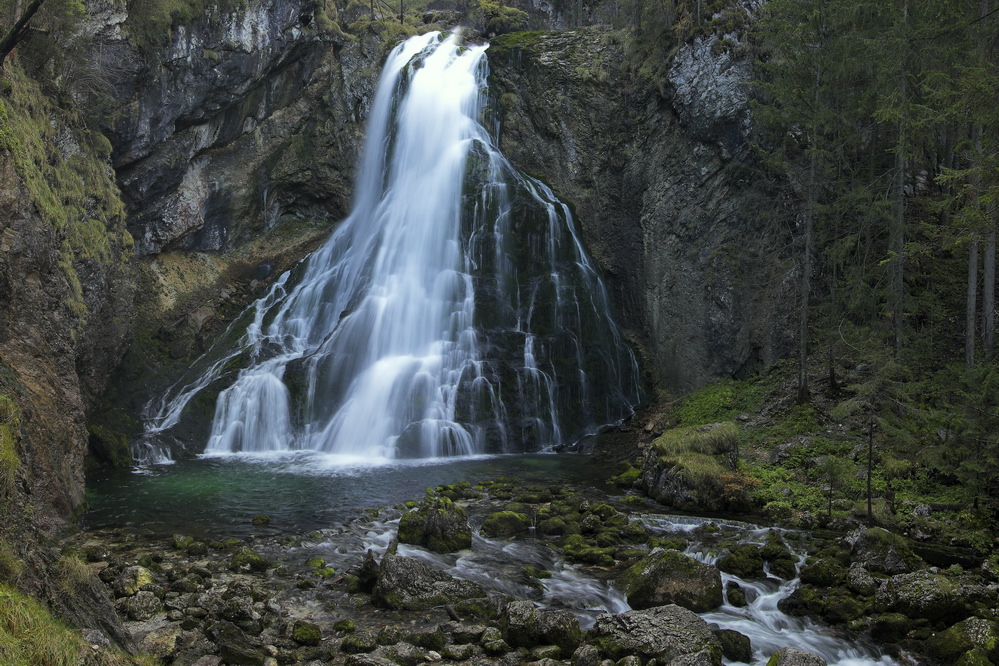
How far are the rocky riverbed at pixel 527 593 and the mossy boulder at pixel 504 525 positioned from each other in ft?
0.08

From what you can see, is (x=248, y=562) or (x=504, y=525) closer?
(x=248, y=562)

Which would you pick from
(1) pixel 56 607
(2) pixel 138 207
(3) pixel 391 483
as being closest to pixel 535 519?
(3) pixel 391 483

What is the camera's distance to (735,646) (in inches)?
298

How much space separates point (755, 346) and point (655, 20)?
40.9 feet

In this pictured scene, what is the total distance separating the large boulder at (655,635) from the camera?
724 centimetres

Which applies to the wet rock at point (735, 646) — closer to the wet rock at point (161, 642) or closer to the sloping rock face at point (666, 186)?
the wet rock at point (161, 642)

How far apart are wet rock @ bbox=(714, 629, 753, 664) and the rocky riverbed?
1 cm

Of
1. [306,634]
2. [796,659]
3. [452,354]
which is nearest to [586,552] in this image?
[796,659]

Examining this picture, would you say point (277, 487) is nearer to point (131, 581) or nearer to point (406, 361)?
point (131, 581)

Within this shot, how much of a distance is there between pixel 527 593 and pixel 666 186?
17080mm

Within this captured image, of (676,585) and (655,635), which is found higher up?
(676,585)

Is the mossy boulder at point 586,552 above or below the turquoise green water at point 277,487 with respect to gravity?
below

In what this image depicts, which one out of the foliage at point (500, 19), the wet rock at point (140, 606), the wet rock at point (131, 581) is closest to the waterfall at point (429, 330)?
the foliage at point (500, 19)

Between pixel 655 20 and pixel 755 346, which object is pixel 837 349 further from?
pixel 655 20
